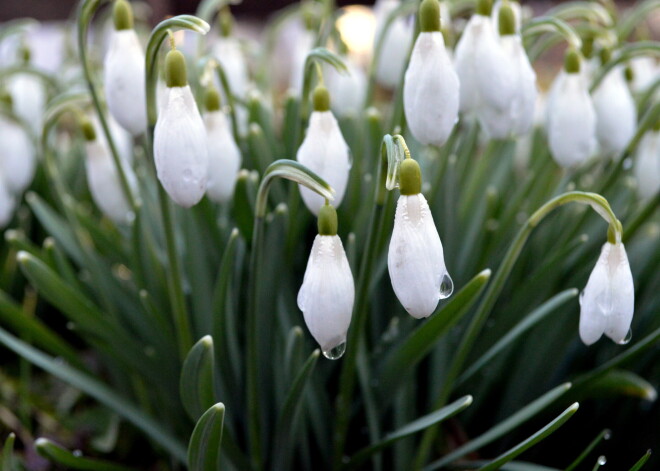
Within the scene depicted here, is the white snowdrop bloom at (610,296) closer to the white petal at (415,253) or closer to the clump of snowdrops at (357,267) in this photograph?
the clump of snowdrops at (357,267)

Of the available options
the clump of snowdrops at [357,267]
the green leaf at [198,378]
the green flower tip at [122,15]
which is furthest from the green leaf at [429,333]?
the green flower tip at [122,15]

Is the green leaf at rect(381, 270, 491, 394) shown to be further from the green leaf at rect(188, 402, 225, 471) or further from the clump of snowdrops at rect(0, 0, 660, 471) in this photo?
the green leaf at rect(188, 402, 225, 471)

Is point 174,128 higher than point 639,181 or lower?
higher

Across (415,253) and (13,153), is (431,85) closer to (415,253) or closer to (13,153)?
(415,253)

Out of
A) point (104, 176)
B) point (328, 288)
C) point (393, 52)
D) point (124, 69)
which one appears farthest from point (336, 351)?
point (393, 52)

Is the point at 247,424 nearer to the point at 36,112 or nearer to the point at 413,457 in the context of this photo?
the point at 413,457

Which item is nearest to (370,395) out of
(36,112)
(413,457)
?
(413,457)
